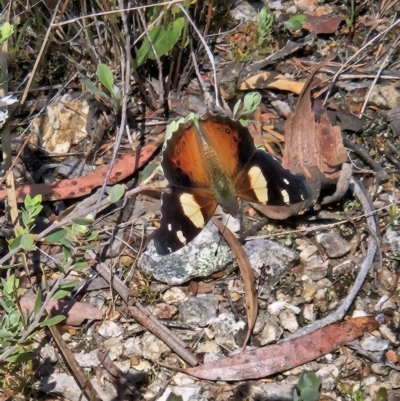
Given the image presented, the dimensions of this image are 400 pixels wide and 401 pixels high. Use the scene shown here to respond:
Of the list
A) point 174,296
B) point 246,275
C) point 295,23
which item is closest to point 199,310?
point 174,296

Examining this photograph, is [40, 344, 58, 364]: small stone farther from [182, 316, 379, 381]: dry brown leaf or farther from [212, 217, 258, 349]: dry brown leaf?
[212, 217, 258, 349]: dry brown leaf

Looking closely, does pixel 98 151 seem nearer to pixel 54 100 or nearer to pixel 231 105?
pixel 54 100

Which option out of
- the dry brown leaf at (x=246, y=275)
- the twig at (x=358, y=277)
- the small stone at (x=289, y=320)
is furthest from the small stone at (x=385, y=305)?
the dry brown leaf at (x=246, y=275)

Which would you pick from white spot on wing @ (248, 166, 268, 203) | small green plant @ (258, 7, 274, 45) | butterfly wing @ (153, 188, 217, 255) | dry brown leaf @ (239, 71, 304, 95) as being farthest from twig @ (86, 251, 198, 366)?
small green plant @ (258, 7, 274, 45)

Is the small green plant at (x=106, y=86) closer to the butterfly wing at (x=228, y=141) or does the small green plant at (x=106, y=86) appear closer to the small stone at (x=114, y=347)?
the butterfly wing at (x=228, y=141)

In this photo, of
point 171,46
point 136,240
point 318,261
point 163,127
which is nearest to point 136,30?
point 171,46

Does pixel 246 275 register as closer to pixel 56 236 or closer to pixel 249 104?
pixel 249 104
